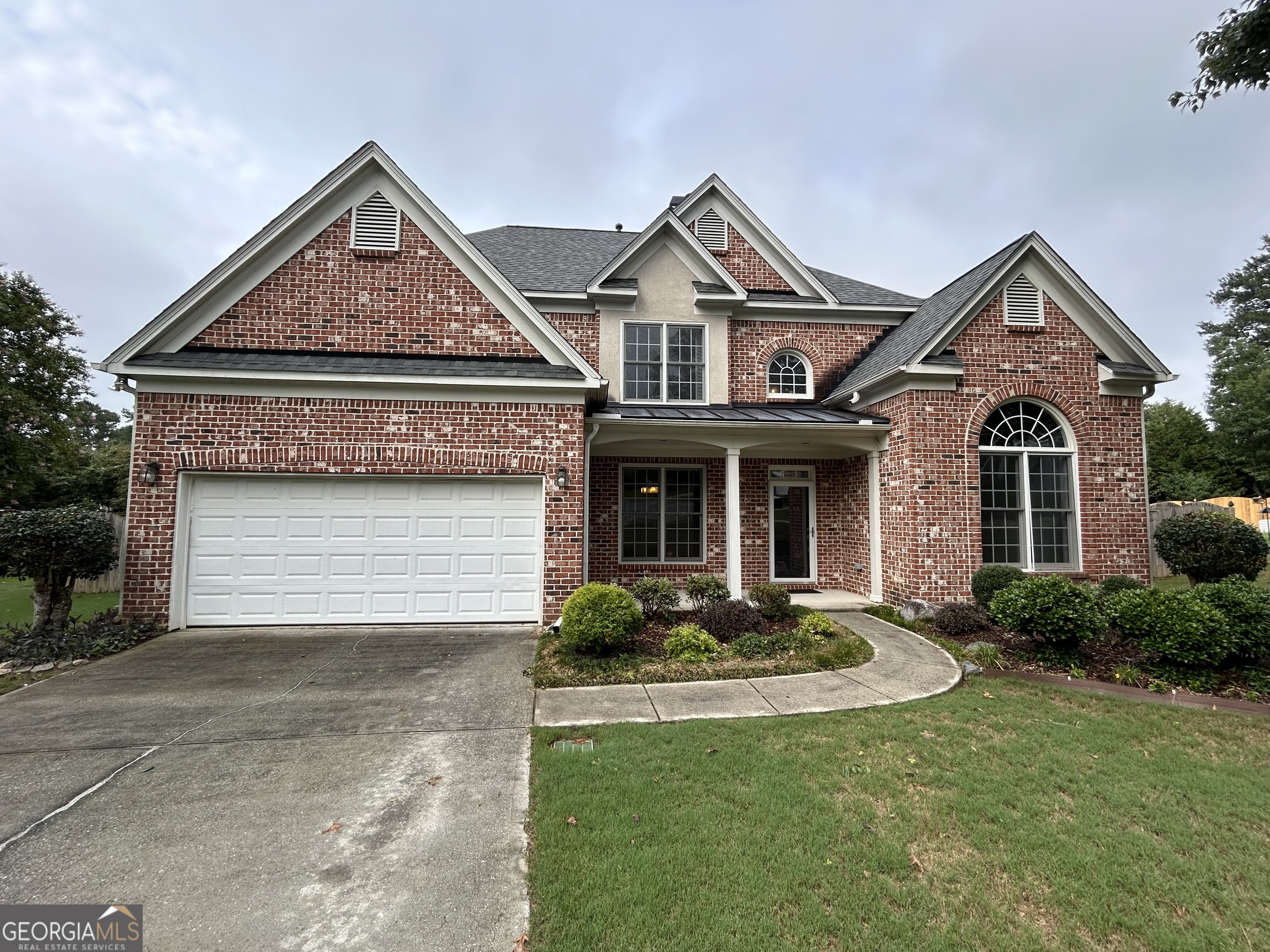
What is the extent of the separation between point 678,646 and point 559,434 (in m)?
3.76

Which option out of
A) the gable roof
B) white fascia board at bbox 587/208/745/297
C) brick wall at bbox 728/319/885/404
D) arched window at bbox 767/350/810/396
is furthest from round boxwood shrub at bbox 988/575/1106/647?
white fascia board at bbox 587/208/745/297

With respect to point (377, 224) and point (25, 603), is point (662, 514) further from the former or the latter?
point (25, 603)

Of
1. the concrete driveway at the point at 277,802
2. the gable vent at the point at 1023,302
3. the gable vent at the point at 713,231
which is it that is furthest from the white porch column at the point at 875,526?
the concrete driveway at the point at 277,802

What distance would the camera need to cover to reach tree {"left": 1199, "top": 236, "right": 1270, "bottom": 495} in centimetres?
2544

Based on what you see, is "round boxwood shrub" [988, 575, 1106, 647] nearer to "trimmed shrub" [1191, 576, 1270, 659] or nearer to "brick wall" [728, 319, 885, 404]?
"trimmed shrub" [1191, 576, 1270, 659]

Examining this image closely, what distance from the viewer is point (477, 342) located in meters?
8.61

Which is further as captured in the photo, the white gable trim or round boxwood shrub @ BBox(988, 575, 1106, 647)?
the white gable trim

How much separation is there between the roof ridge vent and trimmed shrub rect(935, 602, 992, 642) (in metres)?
9.28

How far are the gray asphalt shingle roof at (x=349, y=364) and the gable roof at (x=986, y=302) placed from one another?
236 inches

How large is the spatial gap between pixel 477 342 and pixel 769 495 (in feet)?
22.0

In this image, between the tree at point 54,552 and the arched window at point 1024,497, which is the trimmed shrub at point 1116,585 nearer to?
the arched window at point 1024,497

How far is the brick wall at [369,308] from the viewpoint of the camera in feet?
27.2

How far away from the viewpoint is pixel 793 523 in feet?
37.8

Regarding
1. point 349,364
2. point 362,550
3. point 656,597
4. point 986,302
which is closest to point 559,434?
point 656,597
